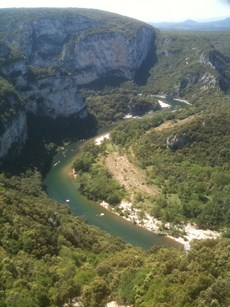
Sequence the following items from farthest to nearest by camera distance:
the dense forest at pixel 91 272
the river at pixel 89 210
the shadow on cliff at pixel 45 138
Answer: the shadow on cliff at pixel 45 138 → the river at pixel 89 210 → the dense forest at pixel 91 272

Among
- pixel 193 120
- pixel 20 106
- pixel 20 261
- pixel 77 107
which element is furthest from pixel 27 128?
pixel 20 261

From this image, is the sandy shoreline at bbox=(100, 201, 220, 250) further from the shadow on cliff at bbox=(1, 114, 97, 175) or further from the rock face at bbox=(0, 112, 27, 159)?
the rock face at bbox=(0, 112, 27, 159)

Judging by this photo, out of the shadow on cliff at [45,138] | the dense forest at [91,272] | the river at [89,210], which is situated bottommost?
the shadow on cliff at [45,138]

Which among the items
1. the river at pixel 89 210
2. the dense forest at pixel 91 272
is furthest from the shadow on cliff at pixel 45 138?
the dense forest at pixel 91 272

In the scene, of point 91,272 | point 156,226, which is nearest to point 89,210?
point 156,226

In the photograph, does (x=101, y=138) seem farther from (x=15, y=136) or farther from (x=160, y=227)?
(x=160, y=227)

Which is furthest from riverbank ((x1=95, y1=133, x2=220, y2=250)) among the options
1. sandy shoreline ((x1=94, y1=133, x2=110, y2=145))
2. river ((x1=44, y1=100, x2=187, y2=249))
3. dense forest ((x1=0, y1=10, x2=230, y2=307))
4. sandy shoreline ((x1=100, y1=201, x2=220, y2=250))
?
sandy shoreline ((x1=94, y1=133, x2=110, y2=145))

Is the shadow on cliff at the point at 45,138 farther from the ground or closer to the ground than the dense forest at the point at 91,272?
closer to the ground

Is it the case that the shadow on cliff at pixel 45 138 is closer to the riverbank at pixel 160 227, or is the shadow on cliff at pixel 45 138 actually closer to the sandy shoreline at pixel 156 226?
the riverbank at pixel 160 227
